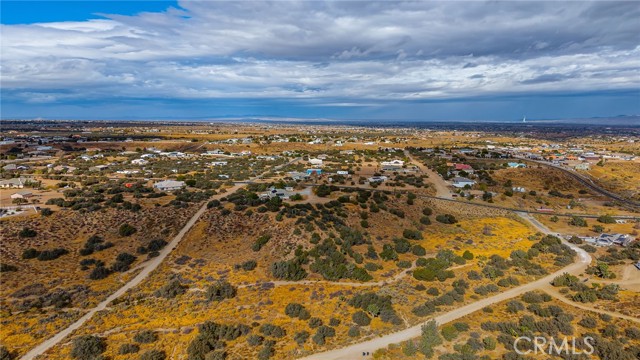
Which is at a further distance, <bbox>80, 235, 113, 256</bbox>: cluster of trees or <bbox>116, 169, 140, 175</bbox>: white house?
<bbox>116, 169, 140, 175</bbox>: white house

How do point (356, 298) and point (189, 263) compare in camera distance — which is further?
point (189, 263)

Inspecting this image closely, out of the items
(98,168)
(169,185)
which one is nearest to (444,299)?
(169,185)

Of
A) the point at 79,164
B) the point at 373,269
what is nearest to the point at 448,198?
the point at 373,269

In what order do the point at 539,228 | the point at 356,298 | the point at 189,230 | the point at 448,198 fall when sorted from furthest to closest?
the point at 448,198 → the point at 539,228 → the point at 189,230 → the point at 356,298

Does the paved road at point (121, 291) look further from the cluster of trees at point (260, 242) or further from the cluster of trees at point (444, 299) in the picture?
the cluster of trees at point (444, 299)

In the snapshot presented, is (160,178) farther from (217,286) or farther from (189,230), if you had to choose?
(217,286)

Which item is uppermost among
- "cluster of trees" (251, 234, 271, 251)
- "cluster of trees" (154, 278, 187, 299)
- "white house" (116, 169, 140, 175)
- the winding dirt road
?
"white house" (116, 169, 140, 175)

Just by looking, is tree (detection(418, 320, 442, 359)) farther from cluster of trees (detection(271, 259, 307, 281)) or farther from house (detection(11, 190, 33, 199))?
house (detection(11, 190, 33, 199))

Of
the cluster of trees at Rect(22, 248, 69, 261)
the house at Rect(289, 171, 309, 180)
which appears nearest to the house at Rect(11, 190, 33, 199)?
the cluster of trees at Rect(22, 248, 69, 261)
